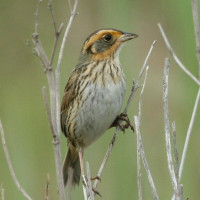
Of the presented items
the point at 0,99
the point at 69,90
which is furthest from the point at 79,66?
the point at 0,99

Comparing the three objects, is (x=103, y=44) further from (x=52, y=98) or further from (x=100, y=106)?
(x=52, y=98)

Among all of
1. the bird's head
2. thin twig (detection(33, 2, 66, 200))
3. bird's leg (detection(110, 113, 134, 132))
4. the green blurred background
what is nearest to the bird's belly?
bird's leg (detection(110, 113, 134, 132))

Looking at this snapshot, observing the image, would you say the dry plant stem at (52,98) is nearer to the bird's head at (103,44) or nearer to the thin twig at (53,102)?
the thin twig at (53,102)

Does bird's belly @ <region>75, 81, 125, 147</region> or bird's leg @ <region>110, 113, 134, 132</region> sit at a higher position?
bird's belly @ <region>75, 81, 125, 147</region>

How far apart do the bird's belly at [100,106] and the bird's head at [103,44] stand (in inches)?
7.6

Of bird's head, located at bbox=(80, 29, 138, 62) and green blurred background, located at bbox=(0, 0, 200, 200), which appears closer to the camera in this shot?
bird's head, located at bbox=(80, 29, 138, 62)

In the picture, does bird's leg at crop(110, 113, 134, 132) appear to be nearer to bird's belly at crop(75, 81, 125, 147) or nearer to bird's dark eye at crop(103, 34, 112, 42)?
bird's belly at crop(75, 81, 125, 147)

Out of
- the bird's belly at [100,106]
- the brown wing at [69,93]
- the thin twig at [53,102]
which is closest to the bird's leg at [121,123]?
the bird's belly at [100,106]

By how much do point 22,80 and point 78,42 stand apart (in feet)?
1.69

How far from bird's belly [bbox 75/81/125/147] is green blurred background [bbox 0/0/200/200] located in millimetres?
328

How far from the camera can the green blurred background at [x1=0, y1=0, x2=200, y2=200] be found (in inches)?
200

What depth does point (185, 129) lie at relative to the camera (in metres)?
5.26

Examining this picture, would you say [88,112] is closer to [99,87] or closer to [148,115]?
[99,87]

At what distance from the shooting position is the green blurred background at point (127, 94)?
508 centimetres
